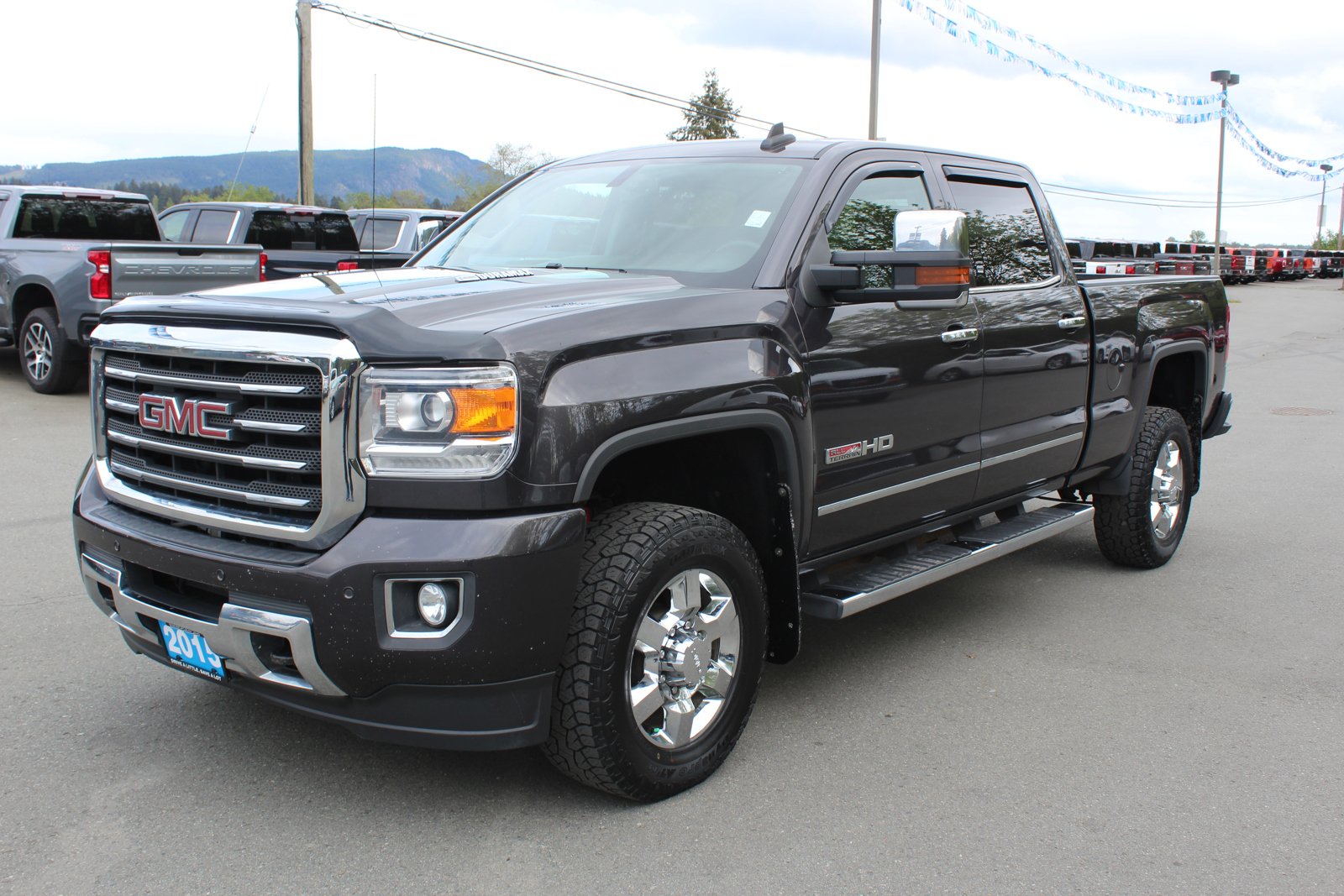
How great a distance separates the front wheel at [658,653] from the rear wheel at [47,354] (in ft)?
31.2

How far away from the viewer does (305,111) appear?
2111 centimetres

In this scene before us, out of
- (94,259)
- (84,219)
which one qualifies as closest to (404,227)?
(84,219)

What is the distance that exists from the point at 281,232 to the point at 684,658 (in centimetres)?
1245

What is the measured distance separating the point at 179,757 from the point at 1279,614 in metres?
4.55

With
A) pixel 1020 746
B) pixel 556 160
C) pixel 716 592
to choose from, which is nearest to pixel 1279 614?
pixel 1020 746

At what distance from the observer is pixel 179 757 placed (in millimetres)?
3695

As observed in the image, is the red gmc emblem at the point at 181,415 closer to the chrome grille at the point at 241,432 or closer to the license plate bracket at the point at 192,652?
the chrome grille at the point at 241,432

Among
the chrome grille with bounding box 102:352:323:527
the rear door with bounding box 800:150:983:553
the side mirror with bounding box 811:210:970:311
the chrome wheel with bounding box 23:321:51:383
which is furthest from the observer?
the chrome wheel with bounding box 23:321:51:383

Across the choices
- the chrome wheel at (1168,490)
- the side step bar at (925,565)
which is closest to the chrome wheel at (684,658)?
the side step bar at (925,565)

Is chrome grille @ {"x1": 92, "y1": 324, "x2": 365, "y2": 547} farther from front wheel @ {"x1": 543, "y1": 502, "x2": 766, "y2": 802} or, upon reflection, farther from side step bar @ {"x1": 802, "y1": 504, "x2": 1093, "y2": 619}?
side step bar @ {"x1": 802, "y1": 504, "x2": 1093, "y2": 619}

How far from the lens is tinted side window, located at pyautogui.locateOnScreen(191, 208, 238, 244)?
14531 mm

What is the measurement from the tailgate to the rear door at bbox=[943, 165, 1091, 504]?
769 cm

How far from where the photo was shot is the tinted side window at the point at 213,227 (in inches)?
572

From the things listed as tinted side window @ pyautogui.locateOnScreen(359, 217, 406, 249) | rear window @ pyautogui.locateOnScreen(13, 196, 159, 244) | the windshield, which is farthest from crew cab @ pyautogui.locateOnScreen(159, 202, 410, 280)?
the windshield
